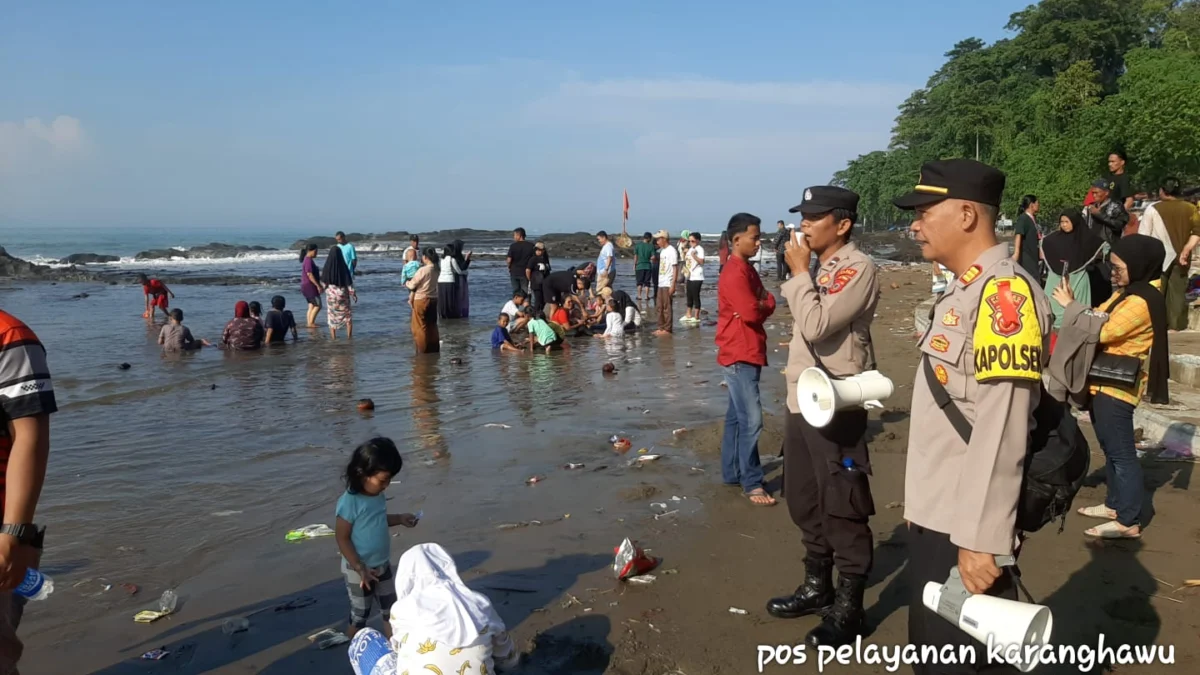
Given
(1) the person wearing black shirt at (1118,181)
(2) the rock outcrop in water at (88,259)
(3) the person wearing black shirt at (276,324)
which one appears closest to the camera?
(1) the person wearing black shirt at (1118,181)

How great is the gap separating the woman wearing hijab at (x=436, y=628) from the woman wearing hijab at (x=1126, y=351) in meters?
3.57

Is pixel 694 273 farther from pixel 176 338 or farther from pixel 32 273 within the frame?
pixel 32 273

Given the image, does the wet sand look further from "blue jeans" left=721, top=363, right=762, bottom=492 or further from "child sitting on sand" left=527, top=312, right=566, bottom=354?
"child sitting on sand" left=527, top=312, right=566, bottom=354

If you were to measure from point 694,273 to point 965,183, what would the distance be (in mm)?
14126

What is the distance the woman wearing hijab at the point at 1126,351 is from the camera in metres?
4.71

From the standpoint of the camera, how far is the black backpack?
98.3 inches

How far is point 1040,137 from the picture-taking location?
121 feet

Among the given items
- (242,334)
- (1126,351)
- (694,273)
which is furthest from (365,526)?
(694,273)

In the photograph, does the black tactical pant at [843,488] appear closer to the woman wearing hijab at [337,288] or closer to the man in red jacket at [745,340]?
the man in red jacket at [745,340]

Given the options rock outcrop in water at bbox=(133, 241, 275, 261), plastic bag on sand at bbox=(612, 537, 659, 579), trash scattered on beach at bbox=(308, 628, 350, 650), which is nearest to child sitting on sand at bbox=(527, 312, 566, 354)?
plastic bag on sand at bbox=(612, 537, 659, 579)

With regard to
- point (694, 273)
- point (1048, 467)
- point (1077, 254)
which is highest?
point (1077, 254)

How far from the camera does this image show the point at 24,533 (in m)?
2.56

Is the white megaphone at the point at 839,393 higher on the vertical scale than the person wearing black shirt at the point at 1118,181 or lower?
lower

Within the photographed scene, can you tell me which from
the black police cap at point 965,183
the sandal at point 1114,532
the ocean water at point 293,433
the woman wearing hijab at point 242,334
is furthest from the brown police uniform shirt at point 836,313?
the woman wearing hijab at point 242,334
